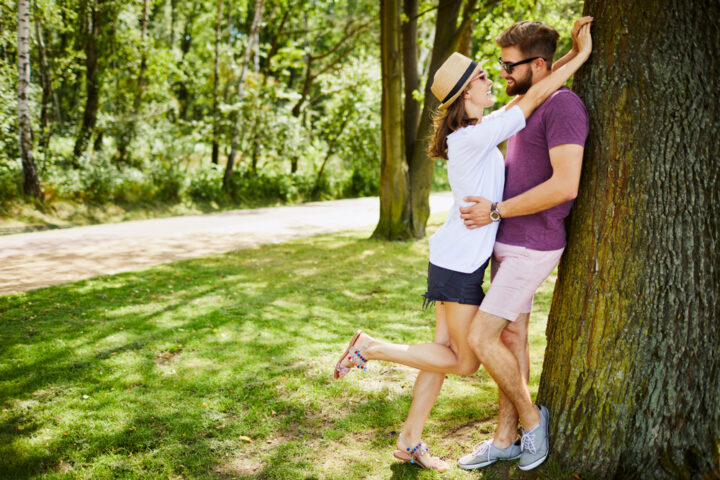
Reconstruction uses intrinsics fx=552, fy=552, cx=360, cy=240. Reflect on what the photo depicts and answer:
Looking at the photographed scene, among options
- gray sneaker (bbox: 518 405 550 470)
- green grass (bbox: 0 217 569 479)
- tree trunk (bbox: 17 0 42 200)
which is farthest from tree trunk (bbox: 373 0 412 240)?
gray sneaker (bbox: 518 405 550 470)

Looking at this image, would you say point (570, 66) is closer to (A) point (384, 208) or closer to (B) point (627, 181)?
(B) point (627, 181)

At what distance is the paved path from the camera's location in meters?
8.30

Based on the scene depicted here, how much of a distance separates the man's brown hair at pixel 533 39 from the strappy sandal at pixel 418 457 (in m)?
2.29

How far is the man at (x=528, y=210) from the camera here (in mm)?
2771

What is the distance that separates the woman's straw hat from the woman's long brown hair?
4 cm

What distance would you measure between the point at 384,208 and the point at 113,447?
359 inches

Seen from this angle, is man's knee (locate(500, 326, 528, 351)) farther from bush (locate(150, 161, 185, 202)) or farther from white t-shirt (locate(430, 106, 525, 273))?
bush (locate(150, 161, 185, 202))

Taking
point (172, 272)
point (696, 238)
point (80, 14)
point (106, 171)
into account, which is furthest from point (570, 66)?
point (80, 14)

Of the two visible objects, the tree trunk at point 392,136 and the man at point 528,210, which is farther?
the tree trunk at point 392,136

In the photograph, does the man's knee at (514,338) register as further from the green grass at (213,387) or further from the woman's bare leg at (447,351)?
the green grass at (213,387)

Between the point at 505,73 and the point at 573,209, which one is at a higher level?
the point at 505,73

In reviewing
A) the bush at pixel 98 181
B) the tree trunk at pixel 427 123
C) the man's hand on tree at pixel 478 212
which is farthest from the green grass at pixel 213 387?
the bush at pixel 98 181

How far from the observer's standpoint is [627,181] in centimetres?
280

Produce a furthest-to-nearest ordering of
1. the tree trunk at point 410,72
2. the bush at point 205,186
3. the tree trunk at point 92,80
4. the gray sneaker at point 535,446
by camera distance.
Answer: the bush at point 205,186 < the tree trunk at point 92,80 < the tree trunk at point 410,72 < the gray sneaker at point 535,446
